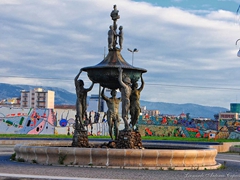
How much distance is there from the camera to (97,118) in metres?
54.2

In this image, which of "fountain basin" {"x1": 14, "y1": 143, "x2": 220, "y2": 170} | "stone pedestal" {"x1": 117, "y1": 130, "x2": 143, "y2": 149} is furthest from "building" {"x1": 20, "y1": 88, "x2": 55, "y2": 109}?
"fountain basin" {"x1": 14, "y1": 143, "x2": 220, "y2": 170}

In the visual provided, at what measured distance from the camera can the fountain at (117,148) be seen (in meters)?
13.9

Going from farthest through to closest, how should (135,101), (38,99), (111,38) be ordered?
1. (38,99)
2. (111,38)
3. (135,101)

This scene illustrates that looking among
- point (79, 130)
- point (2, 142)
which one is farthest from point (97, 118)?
point (79, 130)

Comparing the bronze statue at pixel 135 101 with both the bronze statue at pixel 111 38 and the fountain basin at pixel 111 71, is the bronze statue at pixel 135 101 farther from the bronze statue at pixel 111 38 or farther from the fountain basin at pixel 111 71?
the bronze statue at pixel 111 38

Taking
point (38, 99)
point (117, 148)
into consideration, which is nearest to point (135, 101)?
point (117, 148)

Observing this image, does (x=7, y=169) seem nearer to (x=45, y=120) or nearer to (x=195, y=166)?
(x=195, y=166)

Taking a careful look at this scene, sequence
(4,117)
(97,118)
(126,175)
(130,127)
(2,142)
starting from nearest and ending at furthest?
(126,175)
(130,127)
(2,142)
(4,117)
(97,118)

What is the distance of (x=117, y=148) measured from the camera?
15.9m

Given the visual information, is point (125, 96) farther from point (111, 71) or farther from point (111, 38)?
point (111, 38)

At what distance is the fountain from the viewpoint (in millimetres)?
13883

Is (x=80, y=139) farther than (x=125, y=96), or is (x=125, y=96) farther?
(x=80, y=139)

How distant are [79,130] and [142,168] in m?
4.41

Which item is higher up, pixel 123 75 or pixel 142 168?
pixel 123 75
